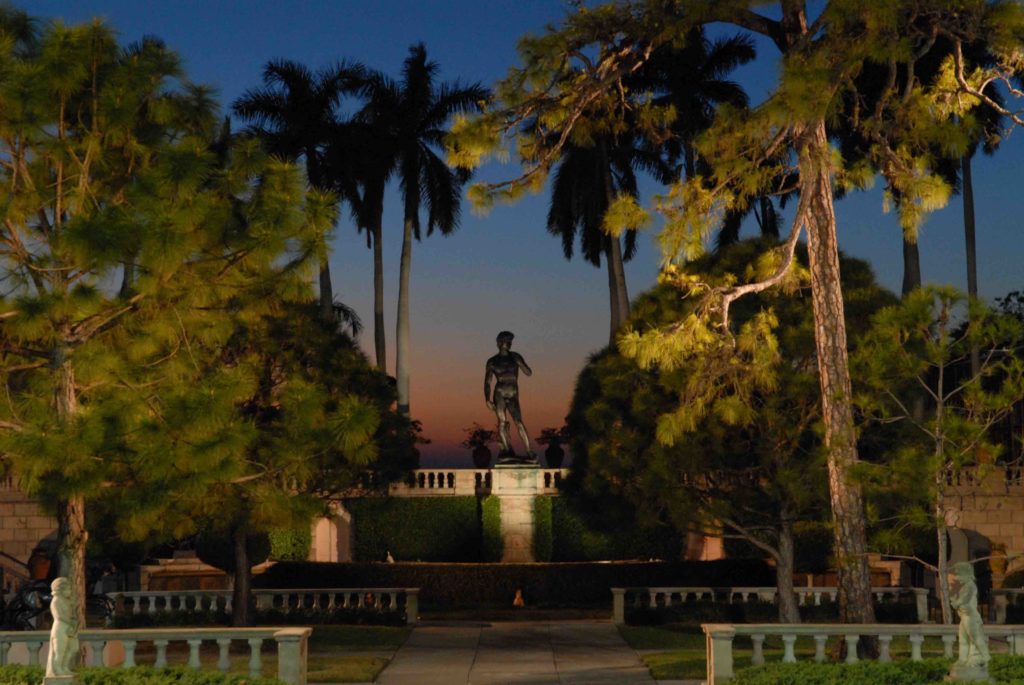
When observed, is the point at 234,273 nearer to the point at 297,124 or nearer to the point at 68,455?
the point at 68,455

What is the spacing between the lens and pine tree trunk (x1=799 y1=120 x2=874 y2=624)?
51.7ft

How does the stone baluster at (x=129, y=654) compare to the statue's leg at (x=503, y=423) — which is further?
the statue's leg at (x=503, y=423)

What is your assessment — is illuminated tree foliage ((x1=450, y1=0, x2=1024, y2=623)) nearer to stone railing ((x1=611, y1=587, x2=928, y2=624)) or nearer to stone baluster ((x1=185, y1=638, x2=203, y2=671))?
stone baluster ((x1=185, y1=638, x2=203, y2=671))

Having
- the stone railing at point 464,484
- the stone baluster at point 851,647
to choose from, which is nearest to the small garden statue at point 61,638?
the stone baluster at point 851,647

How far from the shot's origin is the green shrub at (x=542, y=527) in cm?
3519

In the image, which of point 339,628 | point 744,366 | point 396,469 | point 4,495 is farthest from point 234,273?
point 4,495

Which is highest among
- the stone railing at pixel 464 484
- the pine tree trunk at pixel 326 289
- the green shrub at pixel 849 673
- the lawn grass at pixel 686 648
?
the pine tree trunk at pixel 326 289

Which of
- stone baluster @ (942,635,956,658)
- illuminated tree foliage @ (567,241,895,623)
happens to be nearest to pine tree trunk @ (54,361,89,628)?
stone baluster @ (942,635,956,658)

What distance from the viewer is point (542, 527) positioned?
116ft

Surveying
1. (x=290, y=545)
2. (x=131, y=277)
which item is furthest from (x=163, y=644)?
(x=290, y=545)

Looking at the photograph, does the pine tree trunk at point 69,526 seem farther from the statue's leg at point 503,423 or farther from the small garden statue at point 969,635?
the statue's leg at point 503,423

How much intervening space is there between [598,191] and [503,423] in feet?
34.5

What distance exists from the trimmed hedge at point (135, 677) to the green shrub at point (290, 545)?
21.1 metres

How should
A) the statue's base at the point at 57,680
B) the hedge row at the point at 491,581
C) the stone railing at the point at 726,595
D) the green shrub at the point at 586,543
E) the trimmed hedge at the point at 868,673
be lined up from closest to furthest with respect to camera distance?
the statue's base at the point at 57,680 → the trimmed hedge at the point at 868,673 → the stone railing at the point at 726,595 → the hedge row at the point at 491,581 → the green shrub at the point at 586,543
